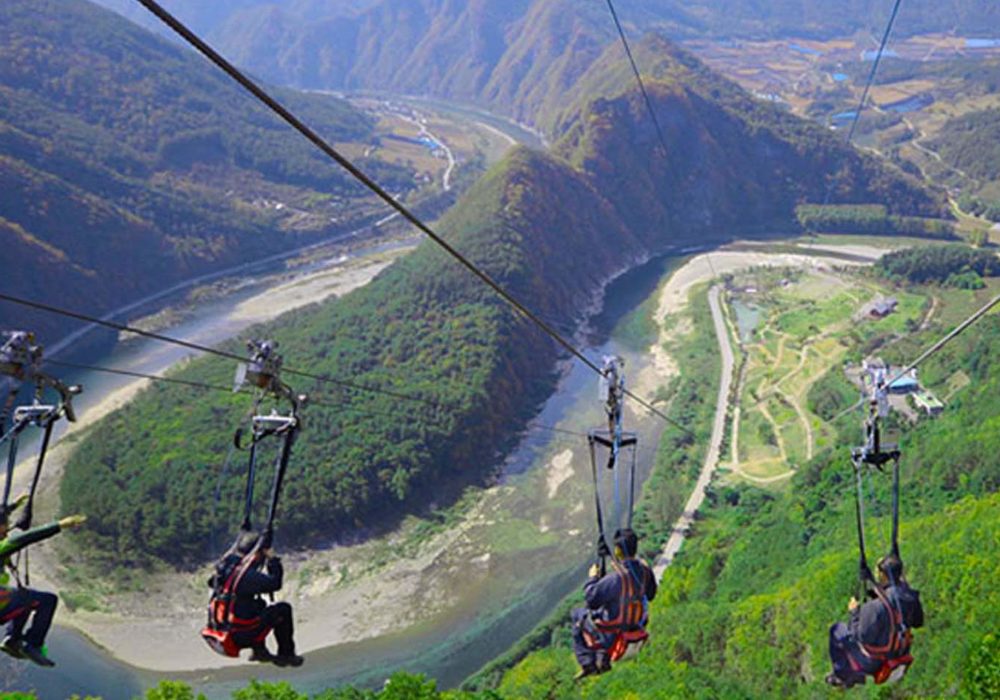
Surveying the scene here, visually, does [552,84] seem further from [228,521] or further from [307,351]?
[228,521]

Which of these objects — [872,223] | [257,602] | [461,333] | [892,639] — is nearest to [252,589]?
[257,602]

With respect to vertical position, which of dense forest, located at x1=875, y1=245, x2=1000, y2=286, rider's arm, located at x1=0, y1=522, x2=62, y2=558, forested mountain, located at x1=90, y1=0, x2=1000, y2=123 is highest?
forested mountain, located at x1=90, y1=0, x2=1000, y2=123

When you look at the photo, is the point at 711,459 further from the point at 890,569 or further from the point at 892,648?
the point at 890,569

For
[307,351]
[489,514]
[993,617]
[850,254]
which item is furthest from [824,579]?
[850,254]

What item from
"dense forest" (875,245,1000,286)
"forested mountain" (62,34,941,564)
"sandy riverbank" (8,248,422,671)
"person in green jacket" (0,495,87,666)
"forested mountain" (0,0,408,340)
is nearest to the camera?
"person in green jacket" (0,495,87,666)

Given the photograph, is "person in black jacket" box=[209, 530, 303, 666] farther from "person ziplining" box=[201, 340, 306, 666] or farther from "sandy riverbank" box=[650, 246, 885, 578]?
"sandy riverbank" box=[650, 246, 885, 578]

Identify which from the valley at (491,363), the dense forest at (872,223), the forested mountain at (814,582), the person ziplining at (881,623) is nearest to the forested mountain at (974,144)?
the valley at (491,363)

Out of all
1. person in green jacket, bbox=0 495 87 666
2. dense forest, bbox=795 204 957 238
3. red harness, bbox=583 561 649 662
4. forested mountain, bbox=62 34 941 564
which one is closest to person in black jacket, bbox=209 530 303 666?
person in green jacket, bbox=0 495 87 666
